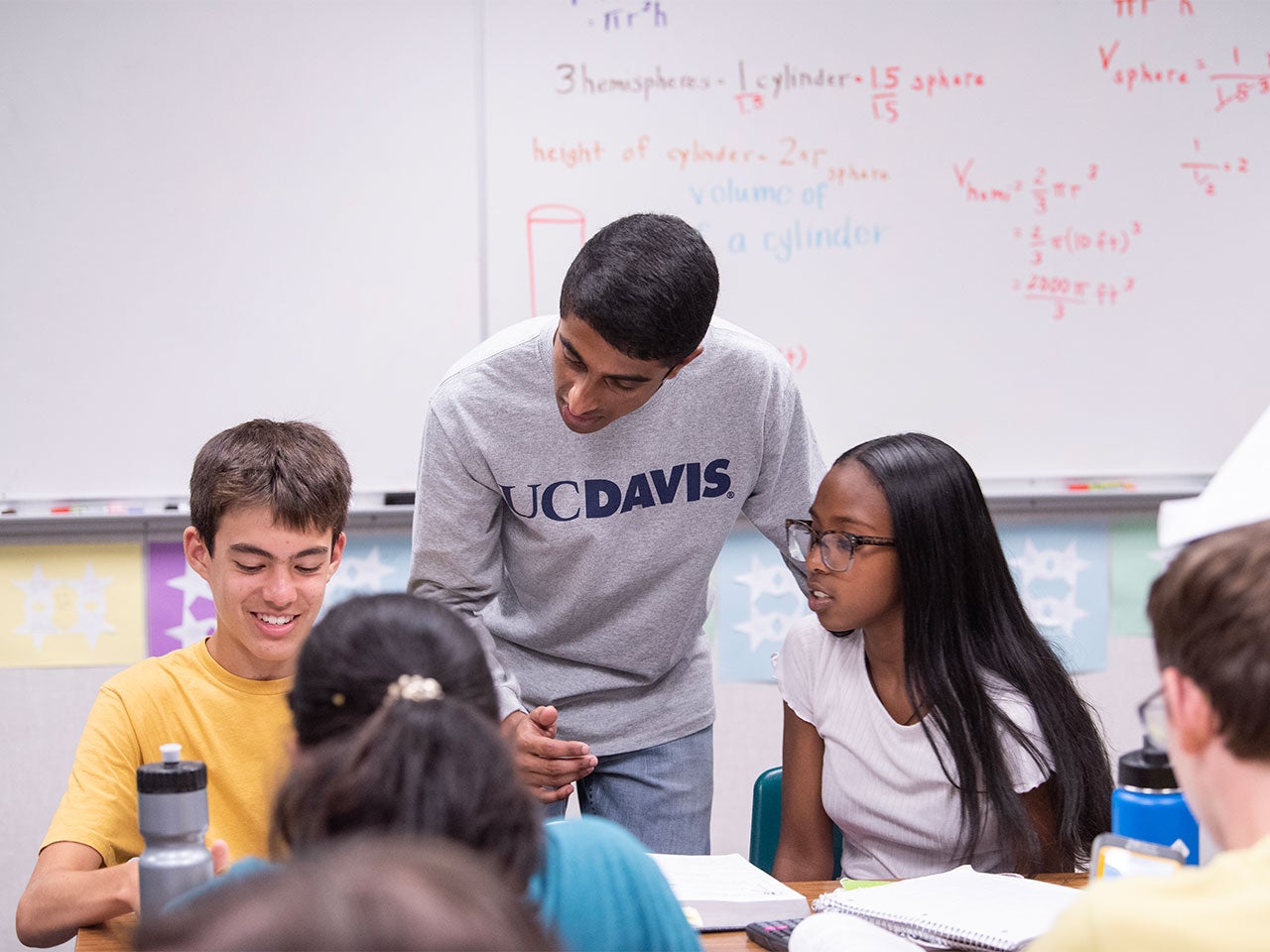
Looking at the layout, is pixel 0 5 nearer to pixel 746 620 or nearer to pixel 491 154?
pixel 491 154

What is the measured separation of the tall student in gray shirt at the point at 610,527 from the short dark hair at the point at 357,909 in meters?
1.35

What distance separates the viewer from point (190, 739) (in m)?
1.73

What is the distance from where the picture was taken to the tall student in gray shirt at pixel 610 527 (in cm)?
202

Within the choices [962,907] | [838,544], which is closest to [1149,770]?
[962,907]

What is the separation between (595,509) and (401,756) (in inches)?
44.9

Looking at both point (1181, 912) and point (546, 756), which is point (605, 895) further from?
point (546, 756)

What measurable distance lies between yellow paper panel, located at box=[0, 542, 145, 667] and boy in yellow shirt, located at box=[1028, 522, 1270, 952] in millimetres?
2201

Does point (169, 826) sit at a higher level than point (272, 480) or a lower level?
lower

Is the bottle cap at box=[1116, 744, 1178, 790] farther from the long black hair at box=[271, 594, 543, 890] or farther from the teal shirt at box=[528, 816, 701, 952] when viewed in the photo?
the long black hair at box=[271, 594, 543, 890]

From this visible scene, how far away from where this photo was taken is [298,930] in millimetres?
478

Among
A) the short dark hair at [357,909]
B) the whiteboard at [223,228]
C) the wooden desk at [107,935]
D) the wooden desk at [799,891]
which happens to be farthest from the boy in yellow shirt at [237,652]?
the short dark hair at [357,909]

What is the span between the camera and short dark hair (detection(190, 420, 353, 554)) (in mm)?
1820

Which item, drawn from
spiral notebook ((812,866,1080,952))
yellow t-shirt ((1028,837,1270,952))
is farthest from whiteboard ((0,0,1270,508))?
yellow t-shirt ((1028,837,1270,952))

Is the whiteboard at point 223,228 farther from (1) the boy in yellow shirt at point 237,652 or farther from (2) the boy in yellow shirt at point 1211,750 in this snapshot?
(2) the boy in yellow shirt at point 1211,750
